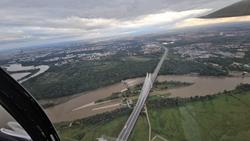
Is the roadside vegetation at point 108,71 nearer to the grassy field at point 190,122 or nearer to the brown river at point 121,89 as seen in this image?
the brown river at point 121,89

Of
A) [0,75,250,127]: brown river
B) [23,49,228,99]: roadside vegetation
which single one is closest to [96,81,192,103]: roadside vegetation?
[0,75,250,127]: brown river

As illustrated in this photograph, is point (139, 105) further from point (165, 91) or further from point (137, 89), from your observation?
point (165, 91)

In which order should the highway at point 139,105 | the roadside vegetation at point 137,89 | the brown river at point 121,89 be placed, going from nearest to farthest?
the highway at point 139,105 < the brown river at point 121,89 < the roadside vegetation at point 137,89

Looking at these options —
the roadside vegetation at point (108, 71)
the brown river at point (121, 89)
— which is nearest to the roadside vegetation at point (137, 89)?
the brown river at point (121, 89)

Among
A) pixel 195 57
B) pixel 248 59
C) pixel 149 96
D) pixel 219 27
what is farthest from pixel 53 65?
pixel 248 59

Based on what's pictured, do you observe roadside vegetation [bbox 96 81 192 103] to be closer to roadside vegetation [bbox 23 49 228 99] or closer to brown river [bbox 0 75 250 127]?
brown river [bbox 0 75 250 127]

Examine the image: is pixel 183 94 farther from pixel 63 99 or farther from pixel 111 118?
pixel 63 99
